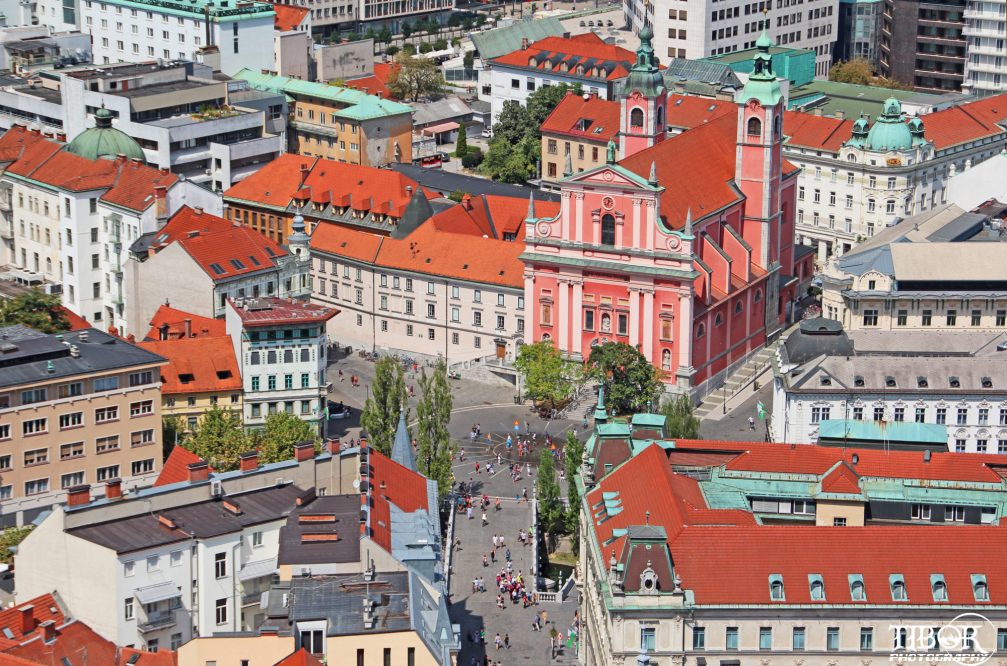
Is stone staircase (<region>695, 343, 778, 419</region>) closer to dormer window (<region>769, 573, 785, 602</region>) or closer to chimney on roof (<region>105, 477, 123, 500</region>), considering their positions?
dormer window (<region>769, 573, 785, 602</region>)

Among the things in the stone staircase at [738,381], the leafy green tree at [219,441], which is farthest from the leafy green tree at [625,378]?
the leafy green tree at [219,441]

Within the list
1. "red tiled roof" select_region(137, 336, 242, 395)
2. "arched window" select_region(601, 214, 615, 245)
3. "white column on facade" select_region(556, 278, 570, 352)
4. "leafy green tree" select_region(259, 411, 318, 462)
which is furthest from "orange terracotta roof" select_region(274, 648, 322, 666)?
"white column on facade" select_region(556, 278, 570, 352)

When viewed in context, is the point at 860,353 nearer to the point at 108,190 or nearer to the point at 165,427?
the point at 165,427

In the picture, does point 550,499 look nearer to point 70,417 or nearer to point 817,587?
point 70,417

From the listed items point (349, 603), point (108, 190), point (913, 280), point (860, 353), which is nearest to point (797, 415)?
point (860, 353)

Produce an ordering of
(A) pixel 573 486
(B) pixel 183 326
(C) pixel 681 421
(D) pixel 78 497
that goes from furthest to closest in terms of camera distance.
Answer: (B) pixel 183 326 < (C) pixel 681 421 < (A) pixel 573 486 < (D) pixel 78 497

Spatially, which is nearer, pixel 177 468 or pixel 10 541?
pixel 10 541

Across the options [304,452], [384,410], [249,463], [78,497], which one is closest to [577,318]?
[384,410]
